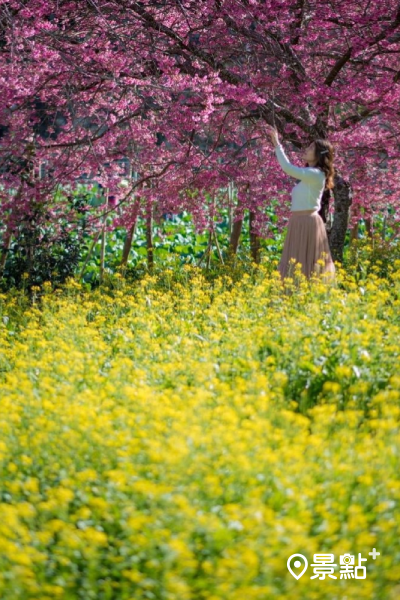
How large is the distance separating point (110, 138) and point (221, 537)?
23.0 ft

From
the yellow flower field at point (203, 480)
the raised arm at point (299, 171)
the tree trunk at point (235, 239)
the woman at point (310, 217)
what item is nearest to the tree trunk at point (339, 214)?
the tree trunk at point (235, 239)

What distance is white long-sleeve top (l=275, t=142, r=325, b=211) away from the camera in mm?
7672

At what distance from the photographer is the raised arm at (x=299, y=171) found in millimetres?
7652

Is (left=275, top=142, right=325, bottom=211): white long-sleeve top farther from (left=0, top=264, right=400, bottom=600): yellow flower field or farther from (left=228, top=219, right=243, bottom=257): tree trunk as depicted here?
(left=228, top=219, right=243, bottom=257): tree trunk

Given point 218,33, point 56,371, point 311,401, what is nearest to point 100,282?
point 218,33

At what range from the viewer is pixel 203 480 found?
373 cm

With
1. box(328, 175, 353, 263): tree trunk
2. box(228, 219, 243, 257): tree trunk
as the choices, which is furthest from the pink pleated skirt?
box(228, 219, 243, 257): tree trunk

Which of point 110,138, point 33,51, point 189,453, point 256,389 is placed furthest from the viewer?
point 110,138

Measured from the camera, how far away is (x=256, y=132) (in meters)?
10.7

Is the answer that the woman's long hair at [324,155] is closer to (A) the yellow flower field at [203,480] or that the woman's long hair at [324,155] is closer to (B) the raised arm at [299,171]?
(B) the raised arm at [299,171]

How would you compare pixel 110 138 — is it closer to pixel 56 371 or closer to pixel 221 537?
pixel 56 371

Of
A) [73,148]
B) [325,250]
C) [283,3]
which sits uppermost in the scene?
[283,3]

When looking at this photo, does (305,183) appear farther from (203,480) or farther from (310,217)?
(203,480)

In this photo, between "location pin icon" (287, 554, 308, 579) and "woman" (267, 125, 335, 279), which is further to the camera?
"woman" (267, 125, 335, 279)
